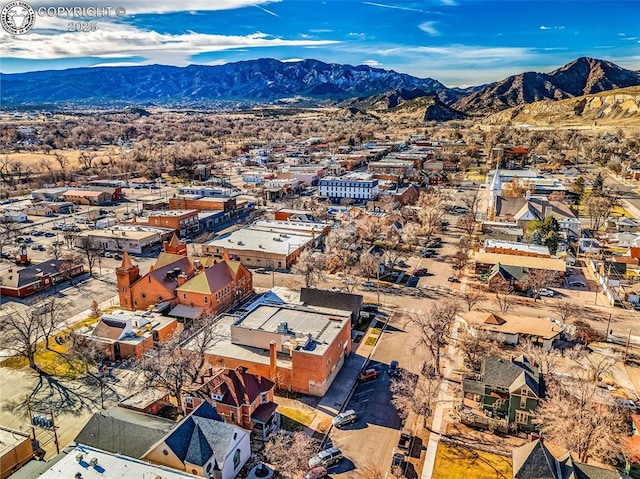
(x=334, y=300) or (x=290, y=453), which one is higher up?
(x=334, y=300)

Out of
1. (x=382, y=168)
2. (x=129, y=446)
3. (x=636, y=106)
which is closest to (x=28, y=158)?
(x=382, y=168)

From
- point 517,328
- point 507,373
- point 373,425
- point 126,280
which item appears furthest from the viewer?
point 126,280

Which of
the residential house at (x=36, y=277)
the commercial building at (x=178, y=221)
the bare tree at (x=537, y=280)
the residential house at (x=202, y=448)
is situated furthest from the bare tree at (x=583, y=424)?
the commercial building at (x=178, y=221)

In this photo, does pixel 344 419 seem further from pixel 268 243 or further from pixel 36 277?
pixel 36 277

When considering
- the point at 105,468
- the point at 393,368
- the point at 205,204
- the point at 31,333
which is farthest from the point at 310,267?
the point at 205,204

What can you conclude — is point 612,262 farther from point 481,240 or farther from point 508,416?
point 508,416

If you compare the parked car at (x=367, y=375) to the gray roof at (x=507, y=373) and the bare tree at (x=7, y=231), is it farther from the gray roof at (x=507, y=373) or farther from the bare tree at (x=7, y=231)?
the bare tree at (x=7, y=231)
